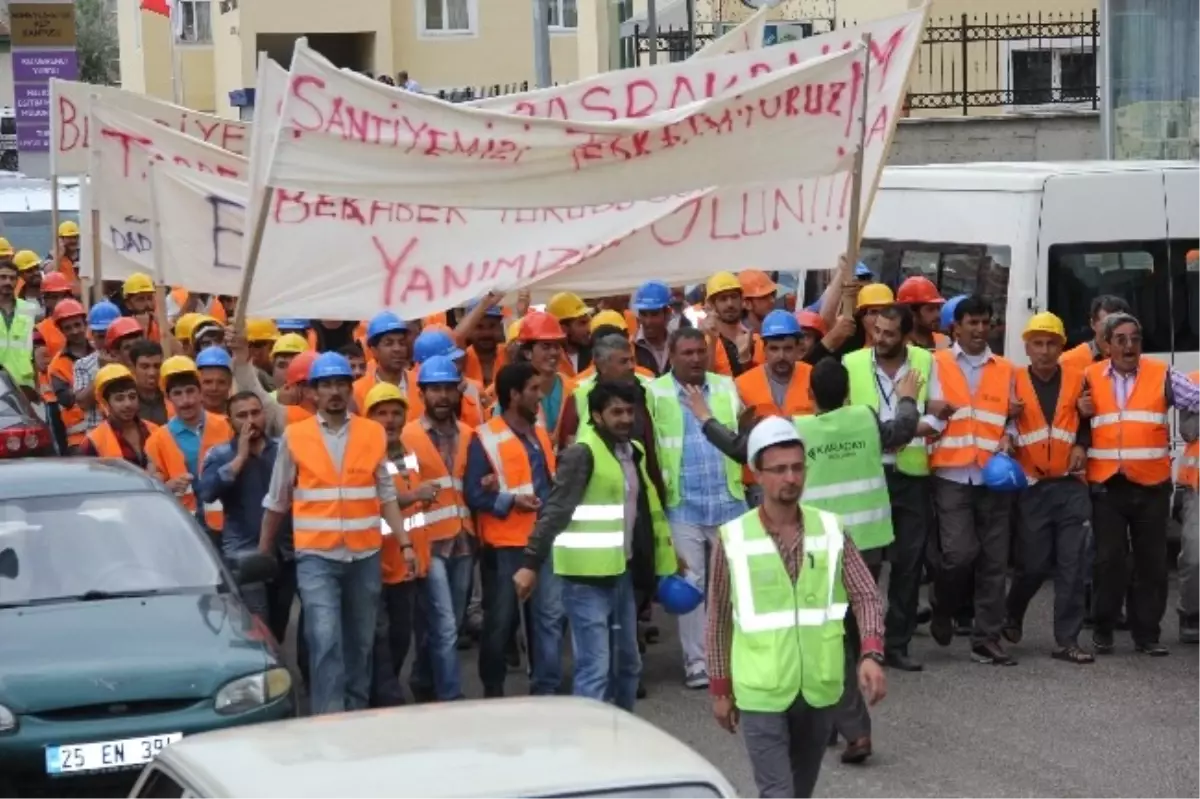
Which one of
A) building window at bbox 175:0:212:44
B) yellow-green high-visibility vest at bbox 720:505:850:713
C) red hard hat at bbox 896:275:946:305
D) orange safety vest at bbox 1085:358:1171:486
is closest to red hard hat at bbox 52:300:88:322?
red hard hat at bbox 896:275:946:305

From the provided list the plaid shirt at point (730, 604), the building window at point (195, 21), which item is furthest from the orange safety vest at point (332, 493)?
the building window at point (195, 21)

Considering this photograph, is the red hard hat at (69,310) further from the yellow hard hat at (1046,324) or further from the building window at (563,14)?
the building window at (563,14)

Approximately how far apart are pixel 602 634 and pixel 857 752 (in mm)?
1200

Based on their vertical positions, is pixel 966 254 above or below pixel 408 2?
below

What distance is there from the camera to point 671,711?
1156 centimetres

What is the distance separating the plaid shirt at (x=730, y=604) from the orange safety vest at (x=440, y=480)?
3.48m

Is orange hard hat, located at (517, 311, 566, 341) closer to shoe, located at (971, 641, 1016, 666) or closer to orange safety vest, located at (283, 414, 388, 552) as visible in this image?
orange safety vest, located at (283, 414, 388, 552)

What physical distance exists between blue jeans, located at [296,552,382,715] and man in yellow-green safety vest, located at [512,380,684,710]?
30.9 inches

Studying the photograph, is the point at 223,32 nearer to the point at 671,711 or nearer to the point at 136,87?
the point at 136,87

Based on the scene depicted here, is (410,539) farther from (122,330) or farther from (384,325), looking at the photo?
(122,330)

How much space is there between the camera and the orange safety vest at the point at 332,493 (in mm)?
10555

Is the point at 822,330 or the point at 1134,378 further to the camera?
the point at 822,330

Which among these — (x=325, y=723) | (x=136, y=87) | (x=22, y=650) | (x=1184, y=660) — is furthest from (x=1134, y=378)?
(x=136, y=87)

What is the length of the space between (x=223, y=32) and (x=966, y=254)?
32.8 metres
